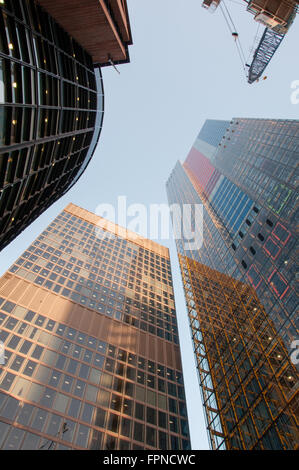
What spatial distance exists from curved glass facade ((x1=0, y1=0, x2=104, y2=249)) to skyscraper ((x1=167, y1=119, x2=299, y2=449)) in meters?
31.4

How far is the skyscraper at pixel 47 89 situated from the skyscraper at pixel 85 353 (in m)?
18.2

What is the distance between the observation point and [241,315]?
149ft

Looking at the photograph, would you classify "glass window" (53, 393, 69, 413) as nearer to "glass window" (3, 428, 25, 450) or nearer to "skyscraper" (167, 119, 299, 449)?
"glass window" (3, 428, 25, 450)

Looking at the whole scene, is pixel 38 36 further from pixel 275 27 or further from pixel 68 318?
pixel 68 318

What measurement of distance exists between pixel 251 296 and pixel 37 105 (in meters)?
38.8

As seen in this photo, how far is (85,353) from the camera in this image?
42656 millimetres

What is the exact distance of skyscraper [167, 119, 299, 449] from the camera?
1235 inches

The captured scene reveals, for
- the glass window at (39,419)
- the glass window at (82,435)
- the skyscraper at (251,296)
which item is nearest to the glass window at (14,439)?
the glass window at (39,419)

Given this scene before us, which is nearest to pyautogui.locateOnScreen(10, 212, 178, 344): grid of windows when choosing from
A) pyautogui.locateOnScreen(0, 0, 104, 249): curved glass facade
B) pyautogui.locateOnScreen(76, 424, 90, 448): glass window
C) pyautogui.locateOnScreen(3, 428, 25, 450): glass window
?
pyautogui.locateOnScreen(76, 424, 90, 448): glass window

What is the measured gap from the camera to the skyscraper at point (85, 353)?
31969 millimetres

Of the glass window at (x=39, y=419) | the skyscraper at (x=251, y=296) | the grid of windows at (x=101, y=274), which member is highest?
the skyscraper at (x=251, y=296)

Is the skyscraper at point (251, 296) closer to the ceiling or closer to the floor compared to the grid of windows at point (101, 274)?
closer to the ceiling

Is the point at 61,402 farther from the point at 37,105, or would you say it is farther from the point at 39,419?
the point at 37,105

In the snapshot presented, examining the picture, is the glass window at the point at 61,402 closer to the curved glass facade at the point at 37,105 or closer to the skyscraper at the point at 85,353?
the skyscraper at the point at 85,353
